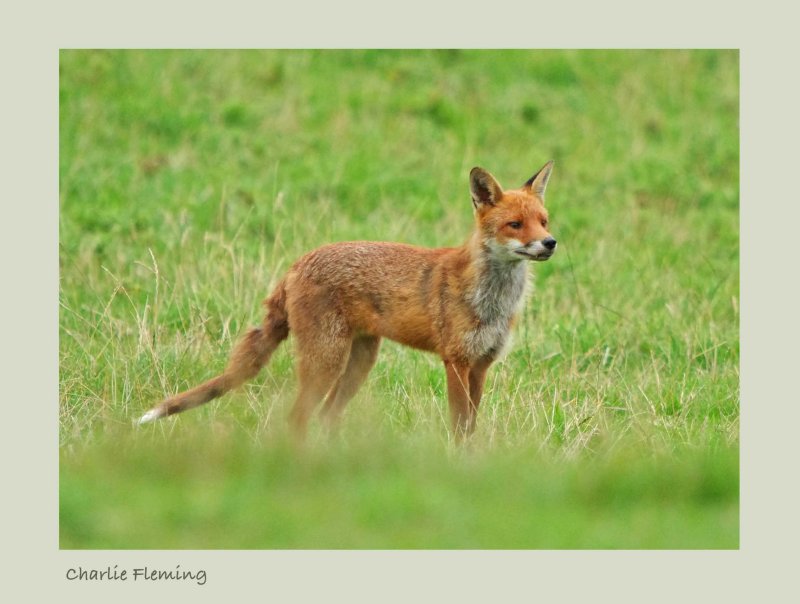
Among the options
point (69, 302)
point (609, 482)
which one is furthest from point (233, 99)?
point (609, 482)

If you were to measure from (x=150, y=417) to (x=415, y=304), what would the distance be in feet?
6.69

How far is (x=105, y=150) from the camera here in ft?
51.1

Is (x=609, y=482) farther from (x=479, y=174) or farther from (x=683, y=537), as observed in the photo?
(x=479, y=174)

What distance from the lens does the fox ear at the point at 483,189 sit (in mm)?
8539

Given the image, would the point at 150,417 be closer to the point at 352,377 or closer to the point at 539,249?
the point at 352,377

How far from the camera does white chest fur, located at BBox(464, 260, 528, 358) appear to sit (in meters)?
8.57

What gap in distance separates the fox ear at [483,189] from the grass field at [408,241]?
59.9 inches

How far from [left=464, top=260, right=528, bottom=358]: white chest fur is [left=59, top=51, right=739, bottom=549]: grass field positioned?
1.86 ft

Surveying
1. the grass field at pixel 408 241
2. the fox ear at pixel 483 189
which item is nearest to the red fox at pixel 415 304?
the fox ear at pixel 483 189

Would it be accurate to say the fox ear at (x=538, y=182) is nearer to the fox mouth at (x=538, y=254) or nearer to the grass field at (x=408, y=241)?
the fox mouth at (x=538, y=254)

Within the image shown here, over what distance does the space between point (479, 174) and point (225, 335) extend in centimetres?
277

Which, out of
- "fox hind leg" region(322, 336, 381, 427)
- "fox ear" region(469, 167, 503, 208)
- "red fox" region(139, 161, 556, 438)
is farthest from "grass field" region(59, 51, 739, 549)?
"fox ear" region(469, 167, 503, 208)

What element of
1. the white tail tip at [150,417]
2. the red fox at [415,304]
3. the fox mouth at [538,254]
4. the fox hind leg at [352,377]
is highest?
the fox mouth at [538,254]

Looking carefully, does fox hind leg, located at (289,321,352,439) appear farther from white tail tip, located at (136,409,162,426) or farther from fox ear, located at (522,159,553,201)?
fox ear, located at (522,159,553,201)
